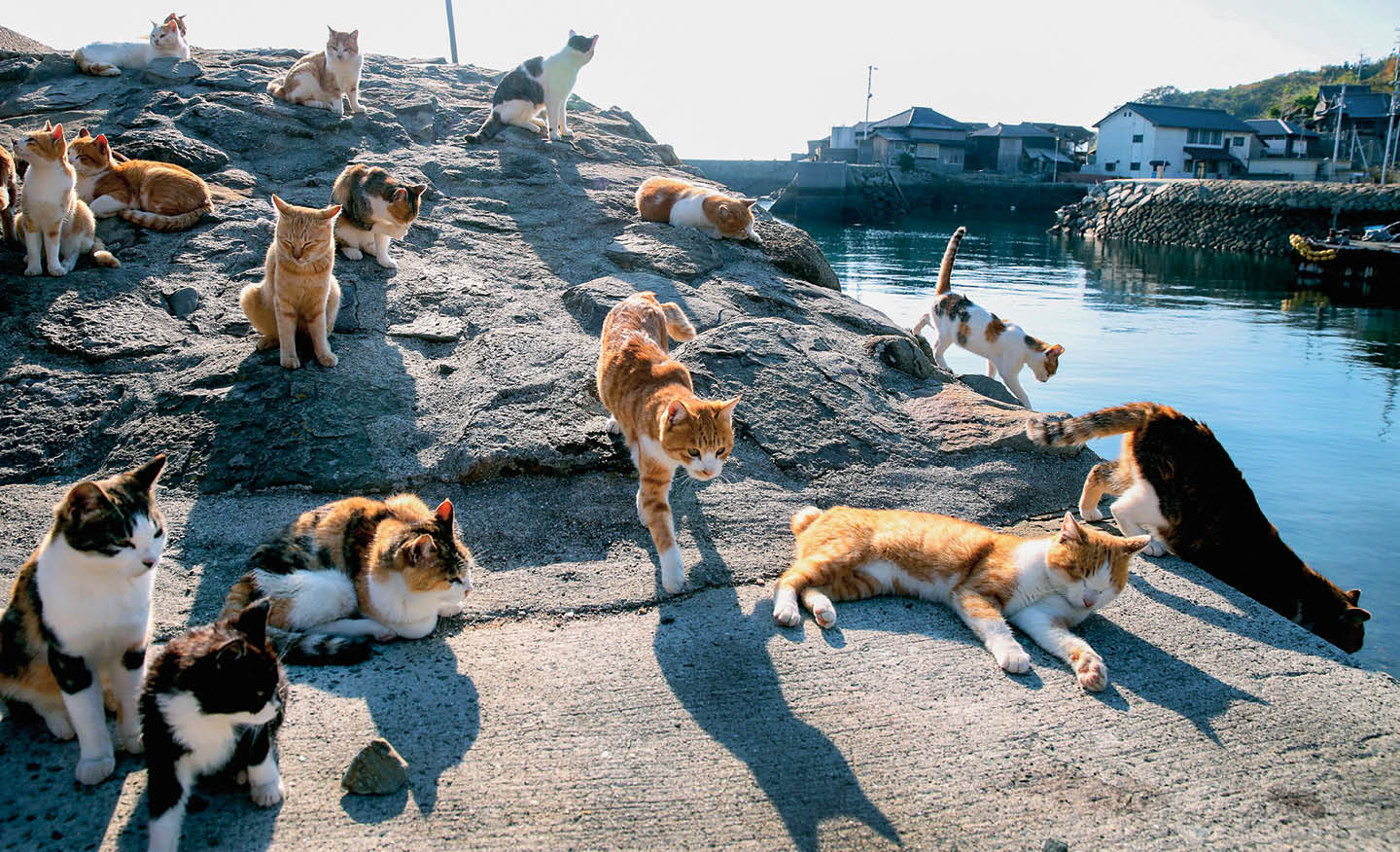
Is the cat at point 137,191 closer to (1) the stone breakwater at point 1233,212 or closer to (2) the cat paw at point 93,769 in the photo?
(2) the cat paw at point 93,769

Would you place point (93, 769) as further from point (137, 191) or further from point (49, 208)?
point (137, 191)

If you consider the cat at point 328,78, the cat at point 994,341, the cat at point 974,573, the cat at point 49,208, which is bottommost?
the cat at point 974,573

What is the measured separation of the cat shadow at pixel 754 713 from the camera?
8.20ft

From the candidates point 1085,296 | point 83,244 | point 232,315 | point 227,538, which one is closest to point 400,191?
point 232,315

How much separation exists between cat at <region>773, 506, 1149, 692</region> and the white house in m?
49.1

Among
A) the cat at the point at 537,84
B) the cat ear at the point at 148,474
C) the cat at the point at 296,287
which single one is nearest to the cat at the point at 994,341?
the cat at the point at 537,84

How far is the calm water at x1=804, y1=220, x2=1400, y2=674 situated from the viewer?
6.67 meters

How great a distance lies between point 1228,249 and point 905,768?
1416 inches

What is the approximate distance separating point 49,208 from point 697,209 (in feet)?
16.1

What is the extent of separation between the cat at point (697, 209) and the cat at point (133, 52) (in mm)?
6677

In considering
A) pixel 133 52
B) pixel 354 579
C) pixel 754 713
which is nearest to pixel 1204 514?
pixel 754 713

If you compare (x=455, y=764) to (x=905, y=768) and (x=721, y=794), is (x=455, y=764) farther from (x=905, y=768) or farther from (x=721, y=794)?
(x=905, y=768)

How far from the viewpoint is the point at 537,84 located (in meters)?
9.53

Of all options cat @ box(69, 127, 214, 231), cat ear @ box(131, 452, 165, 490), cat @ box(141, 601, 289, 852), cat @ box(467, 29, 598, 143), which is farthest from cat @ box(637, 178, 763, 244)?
cat @ box(141, 601, 289, 852)
